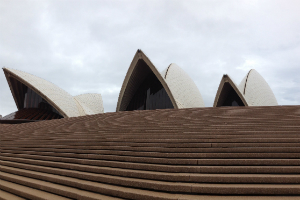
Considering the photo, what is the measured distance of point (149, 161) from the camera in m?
3.55

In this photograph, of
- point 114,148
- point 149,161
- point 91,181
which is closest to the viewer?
point 91,181

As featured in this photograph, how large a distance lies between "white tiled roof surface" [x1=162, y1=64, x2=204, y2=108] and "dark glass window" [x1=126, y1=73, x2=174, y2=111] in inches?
37.2

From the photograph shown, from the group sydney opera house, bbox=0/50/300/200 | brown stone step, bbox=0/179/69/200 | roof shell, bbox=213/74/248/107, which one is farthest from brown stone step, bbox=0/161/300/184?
roof shell, bbox=213/74/248/107

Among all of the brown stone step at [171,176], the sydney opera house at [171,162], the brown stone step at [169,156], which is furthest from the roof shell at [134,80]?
the brown stone step at [171,176]

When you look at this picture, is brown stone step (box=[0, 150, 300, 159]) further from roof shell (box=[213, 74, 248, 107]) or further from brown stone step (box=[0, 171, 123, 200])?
roof shell (box=[213, 74, 248, 107])

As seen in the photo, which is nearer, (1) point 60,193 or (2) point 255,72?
(1) point 60,193

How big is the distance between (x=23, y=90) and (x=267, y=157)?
2299 cm

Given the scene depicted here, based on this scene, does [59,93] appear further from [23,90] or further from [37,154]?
[37,154]

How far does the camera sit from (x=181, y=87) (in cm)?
2070

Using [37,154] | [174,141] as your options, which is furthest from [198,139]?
[37,154]

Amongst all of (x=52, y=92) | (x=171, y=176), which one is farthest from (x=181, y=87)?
(x=171, y=176)

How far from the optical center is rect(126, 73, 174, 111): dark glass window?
18.9 m

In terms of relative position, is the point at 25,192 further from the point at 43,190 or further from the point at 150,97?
the point at 150,97

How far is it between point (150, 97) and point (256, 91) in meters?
11.4
